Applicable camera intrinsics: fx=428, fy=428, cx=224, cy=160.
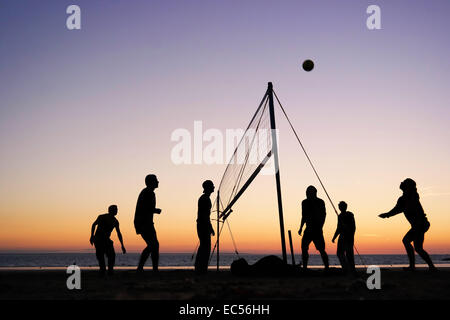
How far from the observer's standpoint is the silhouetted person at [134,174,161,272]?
29.0 feet

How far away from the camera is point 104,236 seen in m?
9.03

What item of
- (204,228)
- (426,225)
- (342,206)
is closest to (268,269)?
(204,228)

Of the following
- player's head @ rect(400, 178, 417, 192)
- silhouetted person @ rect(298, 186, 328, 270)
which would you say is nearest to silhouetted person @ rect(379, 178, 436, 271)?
player's head @ rect(400, 178, 417, 192)

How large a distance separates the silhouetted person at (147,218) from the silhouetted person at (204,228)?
0.89 metres

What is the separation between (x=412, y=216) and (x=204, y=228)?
4.59 meters

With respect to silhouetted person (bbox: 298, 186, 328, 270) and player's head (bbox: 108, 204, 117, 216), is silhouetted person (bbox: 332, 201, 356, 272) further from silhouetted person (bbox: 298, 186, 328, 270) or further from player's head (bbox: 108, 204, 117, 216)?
player's head (bbox: 108, 204, 117, 216)

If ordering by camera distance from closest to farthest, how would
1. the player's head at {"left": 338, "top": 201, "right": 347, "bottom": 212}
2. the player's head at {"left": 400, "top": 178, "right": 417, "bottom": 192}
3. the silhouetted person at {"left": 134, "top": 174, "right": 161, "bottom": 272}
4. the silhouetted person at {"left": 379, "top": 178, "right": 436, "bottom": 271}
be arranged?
1. the silhouetted person at {"left": 134, "top": 174, "right": 161, "bottom": 272}
2. the silhouetted person at {"left": 379, "top": 178, "right": 436, "bottom": 271}
3. the player's head at {"left": 400, "top": 178, "right": 417, "bottom": 192}
4. the player's head at {"left": 338, "top": 201, "right": 347, "bottom": 212}

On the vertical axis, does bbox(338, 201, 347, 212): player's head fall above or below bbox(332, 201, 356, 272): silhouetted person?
above

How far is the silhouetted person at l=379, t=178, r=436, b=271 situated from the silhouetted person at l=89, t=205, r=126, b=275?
240 inches

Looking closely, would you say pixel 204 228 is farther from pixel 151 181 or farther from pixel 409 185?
pixel 409 185

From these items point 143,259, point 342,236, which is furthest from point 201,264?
point 342,236
